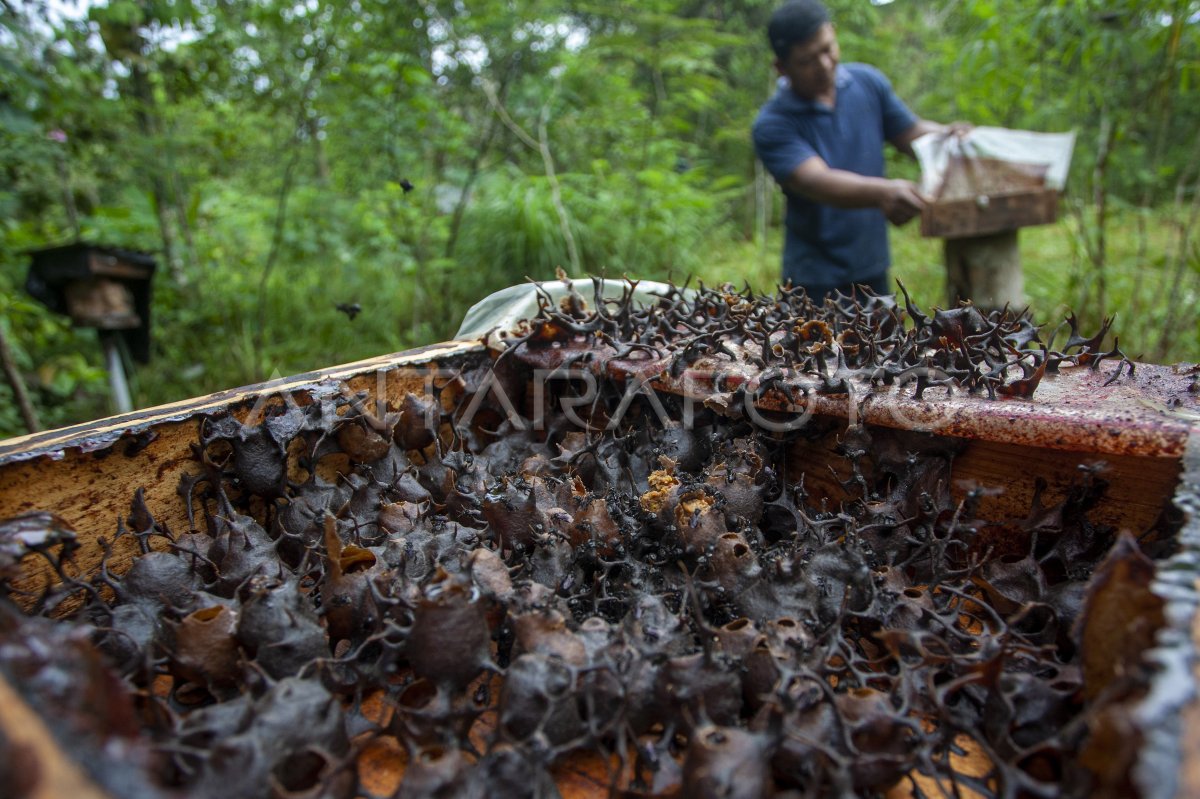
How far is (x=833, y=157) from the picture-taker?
12.3 feet

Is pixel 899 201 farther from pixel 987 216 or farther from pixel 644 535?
pixel 644 535

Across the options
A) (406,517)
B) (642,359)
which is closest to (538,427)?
(642,359)

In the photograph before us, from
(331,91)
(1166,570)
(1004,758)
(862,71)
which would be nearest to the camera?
(1166,570)

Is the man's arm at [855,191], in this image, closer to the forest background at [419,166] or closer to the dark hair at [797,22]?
the dark hair at [797,22]

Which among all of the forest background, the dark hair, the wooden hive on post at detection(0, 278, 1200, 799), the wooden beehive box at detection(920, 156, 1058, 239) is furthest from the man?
the wooden hive on post at detection(0, 278, 1200, 799)

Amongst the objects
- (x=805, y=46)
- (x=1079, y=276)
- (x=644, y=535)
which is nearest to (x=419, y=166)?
(x=805, y=46)

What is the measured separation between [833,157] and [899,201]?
55 cm

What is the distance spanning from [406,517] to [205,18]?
20.8 feet

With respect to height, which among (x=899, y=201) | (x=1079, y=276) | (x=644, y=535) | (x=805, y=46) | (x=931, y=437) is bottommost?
(x=1079, y=276)

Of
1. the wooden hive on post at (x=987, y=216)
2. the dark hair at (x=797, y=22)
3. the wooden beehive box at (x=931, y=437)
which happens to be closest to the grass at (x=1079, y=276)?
the wooden hive on post at (x=987, y=216)

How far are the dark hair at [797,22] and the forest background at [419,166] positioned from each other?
1726 mm

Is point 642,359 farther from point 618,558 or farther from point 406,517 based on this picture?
point 406,517

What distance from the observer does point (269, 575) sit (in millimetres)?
1310

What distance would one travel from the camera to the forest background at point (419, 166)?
15.5 feet
